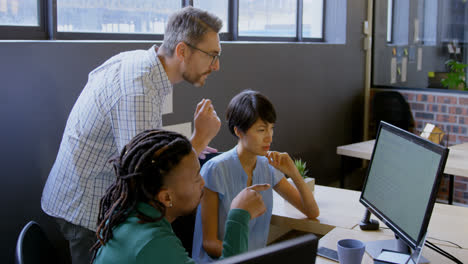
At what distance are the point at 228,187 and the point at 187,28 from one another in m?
0.62

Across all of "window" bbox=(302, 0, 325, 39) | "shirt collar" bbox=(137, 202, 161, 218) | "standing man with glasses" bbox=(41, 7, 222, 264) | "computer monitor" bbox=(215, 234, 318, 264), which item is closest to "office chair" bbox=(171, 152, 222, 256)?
"standing man with glasses" bbox=(41, 7, 222, 264)

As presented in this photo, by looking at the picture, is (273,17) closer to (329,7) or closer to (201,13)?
(329,7)

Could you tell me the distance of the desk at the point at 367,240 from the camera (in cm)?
172

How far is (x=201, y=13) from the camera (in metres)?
1.94

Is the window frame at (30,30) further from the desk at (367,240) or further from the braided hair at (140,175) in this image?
the desk at (367,240)

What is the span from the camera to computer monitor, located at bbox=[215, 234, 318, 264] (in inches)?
25.9

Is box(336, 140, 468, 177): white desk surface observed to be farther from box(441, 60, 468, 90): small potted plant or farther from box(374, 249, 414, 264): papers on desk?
box(374, 249, 414, 264): papers on desk

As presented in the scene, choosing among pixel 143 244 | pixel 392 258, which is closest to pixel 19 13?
pixel 143 244

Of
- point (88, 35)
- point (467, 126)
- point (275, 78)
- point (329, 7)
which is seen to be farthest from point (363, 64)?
point (88, 35)

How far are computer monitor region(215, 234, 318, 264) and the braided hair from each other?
1.81 ft

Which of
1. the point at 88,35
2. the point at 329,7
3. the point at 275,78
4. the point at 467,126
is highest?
the point at 329,7

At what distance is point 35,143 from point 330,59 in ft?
9.81

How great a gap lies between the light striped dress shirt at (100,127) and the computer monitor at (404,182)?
78cm

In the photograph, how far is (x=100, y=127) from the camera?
1.79 metres
